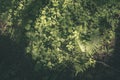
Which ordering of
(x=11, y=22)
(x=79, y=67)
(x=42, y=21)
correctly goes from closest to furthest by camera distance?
(x=79, y=67) → (x=42, y=21) → (x=11, y=22)

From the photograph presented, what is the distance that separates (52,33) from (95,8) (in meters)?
0.96

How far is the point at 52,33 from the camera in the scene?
5.78 meters

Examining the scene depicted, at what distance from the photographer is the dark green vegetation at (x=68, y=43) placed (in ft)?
18.2

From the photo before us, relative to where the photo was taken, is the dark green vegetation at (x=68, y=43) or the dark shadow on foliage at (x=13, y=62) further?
the dark shadow on foliage at (x=13, y=62)

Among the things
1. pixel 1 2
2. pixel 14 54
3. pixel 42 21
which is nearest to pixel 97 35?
pixel 42 21

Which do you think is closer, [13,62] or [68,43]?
[68,43]

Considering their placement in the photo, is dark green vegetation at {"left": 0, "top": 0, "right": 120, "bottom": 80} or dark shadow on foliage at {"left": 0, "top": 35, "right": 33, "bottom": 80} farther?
dark shadow on foliage at {"left": 0, "top": 35, "right": 33, "bottom": 80}

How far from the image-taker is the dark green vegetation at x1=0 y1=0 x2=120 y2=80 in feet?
18.2

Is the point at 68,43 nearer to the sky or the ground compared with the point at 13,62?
nearer to the sky

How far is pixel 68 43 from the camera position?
18.5 feet

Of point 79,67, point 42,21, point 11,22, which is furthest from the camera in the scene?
point 11,22

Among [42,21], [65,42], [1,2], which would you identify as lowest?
[65,42]

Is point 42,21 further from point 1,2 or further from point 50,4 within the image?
point 1,2

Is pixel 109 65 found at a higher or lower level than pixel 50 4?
lower
